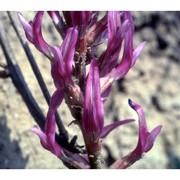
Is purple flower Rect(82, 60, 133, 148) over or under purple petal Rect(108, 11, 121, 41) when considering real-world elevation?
under

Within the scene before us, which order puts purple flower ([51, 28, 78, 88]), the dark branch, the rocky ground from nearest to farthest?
purple flower ([51, 28, 78, 88]) < the dark branch < the rocky ground

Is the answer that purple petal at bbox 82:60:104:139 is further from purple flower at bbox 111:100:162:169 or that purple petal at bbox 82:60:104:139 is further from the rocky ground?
the rocky ground

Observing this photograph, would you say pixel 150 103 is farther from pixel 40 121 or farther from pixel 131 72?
pixel 40 121

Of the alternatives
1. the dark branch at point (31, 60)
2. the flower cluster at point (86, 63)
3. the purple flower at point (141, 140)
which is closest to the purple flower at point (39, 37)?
the flower cluster at point (86, 63)

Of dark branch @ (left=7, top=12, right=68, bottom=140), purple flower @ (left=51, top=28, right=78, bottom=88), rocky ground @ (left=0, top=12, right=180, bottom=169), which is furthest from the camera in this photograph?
rocky ground @ (left=0, top=12, right=180, bottom=169)

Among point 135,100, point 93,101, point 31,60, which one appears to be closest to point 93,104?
point 93,101

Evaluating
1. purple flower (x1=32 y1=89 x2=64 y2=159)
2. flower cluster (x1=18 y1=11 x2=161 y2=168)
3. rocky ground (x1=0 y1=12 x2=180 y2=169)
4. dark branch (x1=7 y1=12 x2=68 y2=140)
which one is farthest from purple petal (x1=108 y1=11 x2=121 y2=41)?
rocky ground (x1=0 y1=12 x2=180 y2=169)

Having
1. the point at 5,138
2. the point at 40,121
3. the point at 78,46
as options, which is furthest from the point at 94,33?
the point at 5,138

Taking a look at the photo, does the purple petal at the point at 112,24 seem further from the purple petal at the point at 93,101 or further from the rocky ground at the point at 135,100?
the rocky ground at the point at 135,100

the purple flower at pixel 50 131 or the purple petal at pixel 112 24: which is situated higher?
the purple petal at pixel 112 24
